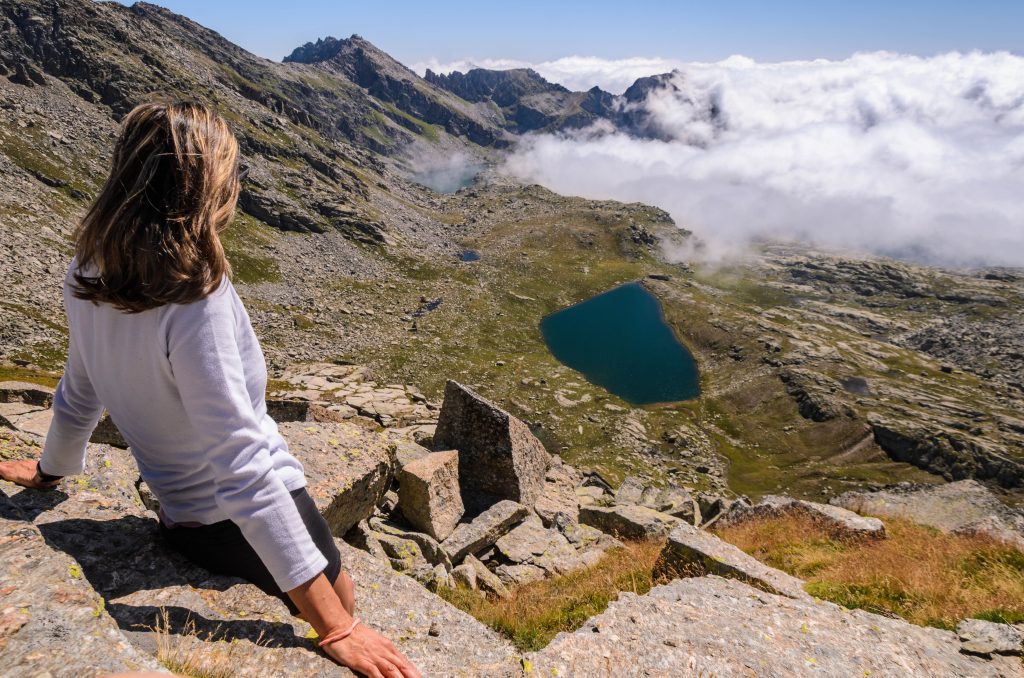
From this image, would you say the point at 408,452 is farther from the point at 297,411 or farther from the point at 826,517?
the point at 826,517

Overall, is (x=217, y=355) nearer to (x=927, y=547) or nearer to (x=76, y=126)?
(x=927, y=547)

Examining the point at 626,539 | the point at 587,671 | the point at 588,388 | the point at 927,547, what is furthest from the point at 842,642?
the point at 588,388

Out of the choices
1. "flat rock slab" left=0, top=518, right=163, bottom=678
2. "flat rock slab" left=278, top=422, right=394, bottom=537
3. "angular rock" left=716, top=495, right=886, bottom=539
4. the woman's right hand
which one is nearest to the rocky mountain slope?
"flat rock slab" left=0, top=518, right=163, bottom=678

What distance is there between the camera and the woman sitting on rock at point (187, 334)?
320cm

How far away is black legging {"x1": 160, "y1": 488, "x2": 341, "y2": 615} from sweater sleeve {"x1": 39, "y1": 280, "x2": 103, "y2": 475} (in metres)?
1.07

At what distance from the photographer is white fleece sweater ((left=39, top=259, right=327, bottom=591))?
322cm

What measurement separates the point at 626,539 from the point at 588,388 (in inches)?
2582

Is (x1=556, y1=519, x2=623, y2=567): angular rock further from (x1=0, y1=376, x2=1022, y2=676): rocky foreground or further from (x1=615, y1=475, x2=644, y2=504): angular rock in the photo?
(x1=615, y1=475, x2=644, y2=504): angular rock

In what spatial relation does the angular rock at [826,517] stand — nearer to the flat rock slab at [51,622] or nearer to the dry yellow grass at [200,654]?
the dry yellow grass at [200,654]

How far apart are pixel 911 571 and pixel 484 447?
15.6m

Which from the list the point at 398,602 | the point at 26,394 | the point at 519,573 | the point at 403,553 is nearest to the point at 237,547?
the point at 398,602

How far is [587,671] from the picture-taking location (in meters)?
7.13

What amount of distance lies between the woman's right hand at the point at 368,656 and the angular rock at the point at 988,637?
9988 mm

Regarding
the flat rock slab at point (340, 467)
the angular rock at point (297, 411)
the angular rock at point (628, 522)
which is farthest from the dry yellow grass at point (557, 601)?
the angular rock at point (297, 411)
